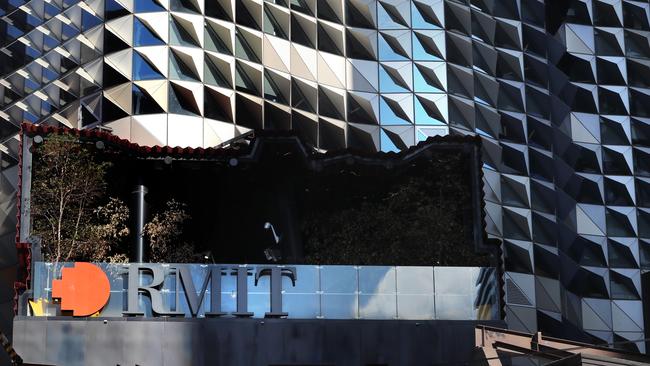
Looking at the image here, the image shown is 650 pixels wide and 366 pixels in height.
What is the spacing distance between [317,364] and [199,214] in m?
10.8

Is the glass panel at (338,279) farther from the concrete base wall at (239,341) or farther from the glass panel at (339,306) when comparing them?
the concrete base wall at (239,341)

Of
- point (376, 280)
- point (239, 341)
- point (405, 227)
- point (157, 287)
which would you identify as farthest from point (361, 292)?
point (157, 287)

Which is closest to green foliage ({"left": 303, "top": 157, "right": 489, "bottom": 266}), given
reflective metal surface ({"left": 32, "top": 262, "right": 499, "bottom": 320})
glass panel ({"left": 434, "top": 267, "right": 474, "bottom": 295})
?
glass panel ({"left": 434, "top": 267, "right": 474, "bottom": 295})

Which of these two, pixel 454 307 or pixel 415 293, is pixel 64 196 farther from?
pixel 454 307

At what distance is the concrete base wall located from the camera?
43406 mm

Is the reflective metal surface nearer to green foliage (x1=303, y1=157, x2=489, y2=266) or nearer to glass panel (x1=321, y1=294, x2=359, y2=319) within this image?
glass panel (x1=321, y1=294, x2=359, y2=319)

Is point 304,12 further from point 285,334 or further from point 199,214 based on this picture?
point 285,334

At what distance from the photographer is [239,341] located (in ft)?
147

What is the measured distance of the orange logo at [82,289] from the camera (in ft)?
144

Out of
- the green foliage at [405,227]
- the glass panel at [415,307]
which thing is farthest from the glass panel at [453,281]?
the green foliage at [405,227]

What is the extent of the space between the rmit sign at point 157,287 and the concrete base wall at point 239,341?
46 cm

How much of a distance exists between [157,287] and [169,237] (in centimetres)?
680

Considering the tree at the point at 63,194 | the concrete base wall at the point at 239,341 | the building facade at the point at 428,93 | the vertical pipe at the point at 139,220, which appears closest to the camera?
the concrete base wall at the point at 239,341

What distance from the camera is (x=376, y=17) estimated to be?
194 ft
